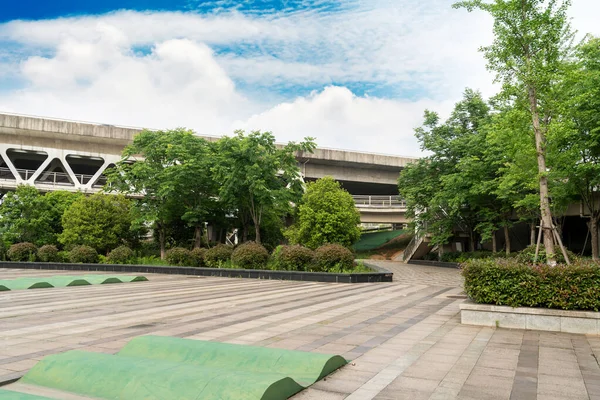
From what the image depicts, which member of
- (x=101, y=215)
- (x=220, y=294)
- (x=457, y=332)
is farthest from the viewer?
(x=101, y=215)

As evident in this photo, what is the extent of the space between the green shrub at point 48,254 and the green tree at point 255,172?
10499 mm

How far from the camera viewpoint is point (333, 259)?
18.2 metres

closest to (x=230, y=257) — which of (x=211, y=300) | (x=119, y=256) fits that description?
Answer: (x=119, y=256)

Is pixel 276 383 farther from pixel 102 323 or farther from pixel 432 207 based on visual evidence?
pixel 432 207

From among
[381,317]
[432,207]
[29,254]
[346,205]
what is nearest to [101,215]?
[29,254]

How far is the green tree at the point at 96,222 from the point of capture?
25.2 meters

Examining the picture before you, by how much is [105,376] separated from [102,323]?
402cm

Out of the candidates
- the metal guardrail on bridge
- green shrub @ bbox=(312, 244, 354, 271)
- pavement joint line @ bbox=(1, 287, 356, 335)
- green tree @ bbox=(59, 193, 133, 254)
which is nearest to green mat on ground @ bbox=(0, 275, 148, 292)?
pavement joint line @ bbox=(1, 287, 356, 335)

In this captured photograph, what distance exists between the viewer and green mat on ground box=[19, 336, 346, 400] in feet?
12.9

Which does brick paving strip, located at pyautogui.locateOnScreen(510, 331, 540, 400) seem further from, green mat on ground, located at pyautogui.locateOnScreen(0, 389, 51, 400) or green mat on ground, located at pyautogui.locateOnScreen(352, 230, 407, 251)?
green mat on ground, located at pyautogui.locateOnScreen(352, 230, 407, 251)

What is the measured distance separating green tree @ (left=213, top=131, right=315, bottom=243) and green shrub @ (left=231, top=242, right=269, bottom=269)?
2.17m

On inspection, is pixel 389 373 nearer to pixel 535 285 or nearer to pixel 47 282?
pixel 535 285

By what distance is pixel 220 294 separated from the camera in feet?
42.0

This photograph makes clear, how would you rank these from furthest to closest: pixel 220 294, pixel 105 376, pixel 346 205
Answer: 1. pixel 346 205
2. pixel 220 294
3. pixel 105 376
